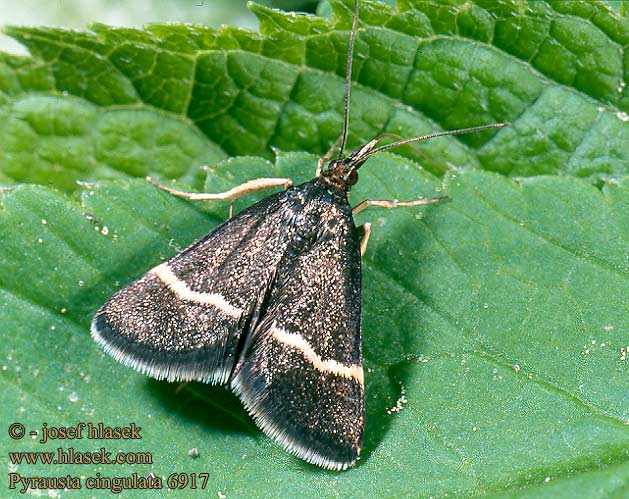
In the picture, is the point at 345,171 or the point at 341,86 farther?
the point at 341,86

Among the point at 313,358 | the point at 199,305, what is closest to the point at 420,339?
the point at 313,358

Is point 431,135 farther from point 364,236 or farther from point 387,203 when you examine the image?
point 364,236

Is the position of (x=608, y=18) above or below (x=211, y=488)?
above

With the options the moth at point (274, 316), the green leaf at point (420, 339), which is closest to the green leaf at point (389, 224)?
the green leaf at point (420, 339)

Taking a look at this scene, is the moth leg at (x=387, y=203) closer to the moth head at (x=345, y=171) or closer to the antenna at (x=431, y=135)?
the moth head at (x=345, y=171)

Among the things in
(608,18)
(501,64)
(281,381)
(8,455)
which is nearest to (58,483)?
(8,455)

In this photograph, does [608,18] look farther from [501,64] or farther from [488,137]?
[488,137]
